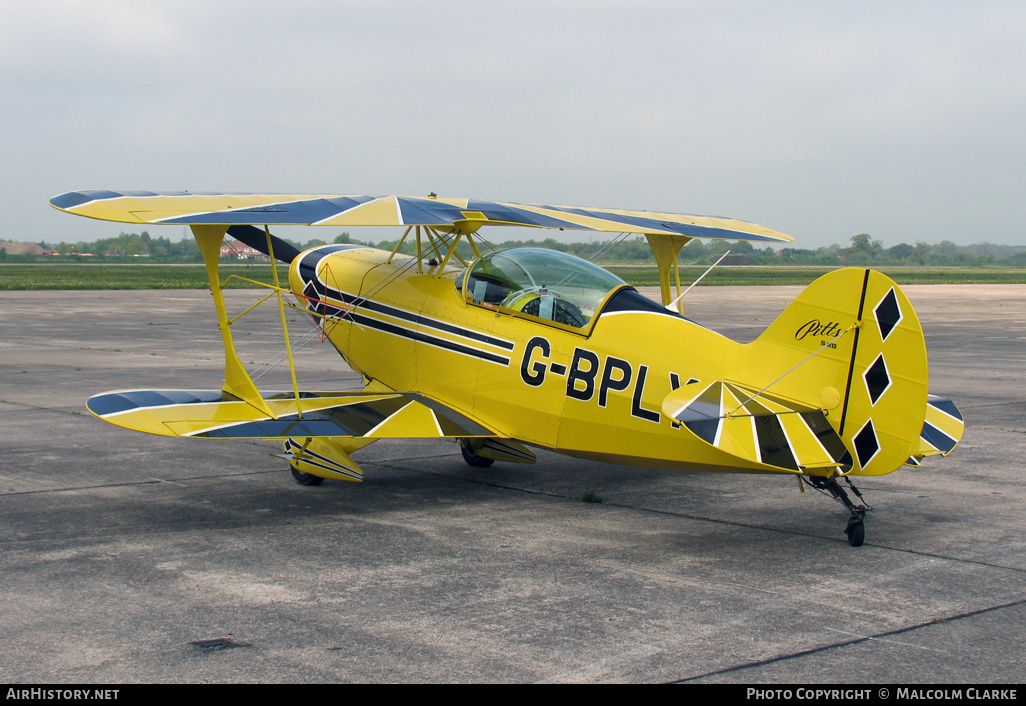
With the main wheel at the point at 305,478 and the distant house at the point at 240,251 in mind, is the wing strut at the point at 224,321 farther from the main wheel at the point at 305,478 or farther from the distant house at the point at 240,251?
the distant house at the point at 240,251

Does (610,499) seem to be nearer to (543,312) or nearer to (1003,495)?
(543,312)

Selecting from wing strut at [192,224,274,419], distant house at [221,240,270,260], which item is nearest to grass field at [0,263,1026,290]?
distant house at [221,240,270,260]

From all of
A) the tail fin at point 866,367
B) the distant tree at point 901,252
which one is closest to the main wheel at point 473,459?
the tail fin at point 866,367

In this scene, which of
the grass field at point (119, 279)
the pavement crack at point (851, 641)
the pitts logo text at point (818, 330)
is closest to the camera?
the pavement crack at point (851, 641)

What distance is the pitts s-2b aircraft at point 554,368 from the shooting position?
20.6 feet

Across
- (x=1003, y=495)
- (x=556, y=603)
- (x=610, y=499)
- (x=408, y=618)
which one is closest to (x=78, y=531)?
(x=408, y=618)

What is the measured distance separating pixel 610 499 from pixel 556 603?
2.86 meters

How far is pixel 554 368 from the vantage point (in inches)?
306

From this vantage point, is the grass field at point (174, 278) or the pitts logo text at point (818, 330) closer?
the pitts logo text at point (818, 330)

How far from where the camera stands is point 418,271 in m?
9.38

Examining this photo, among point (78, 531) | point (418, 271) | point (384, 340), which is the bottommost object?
point (78, 531)

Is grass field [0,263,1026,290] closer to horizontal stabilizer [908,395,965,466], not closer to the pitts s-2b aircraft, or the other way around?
the pitts s-2b aircraft

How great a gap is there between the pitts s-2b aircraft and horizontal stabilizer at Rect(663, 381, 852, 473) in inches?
0.6

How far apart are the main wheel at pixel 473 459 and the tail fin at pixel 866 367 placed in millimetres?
3867
